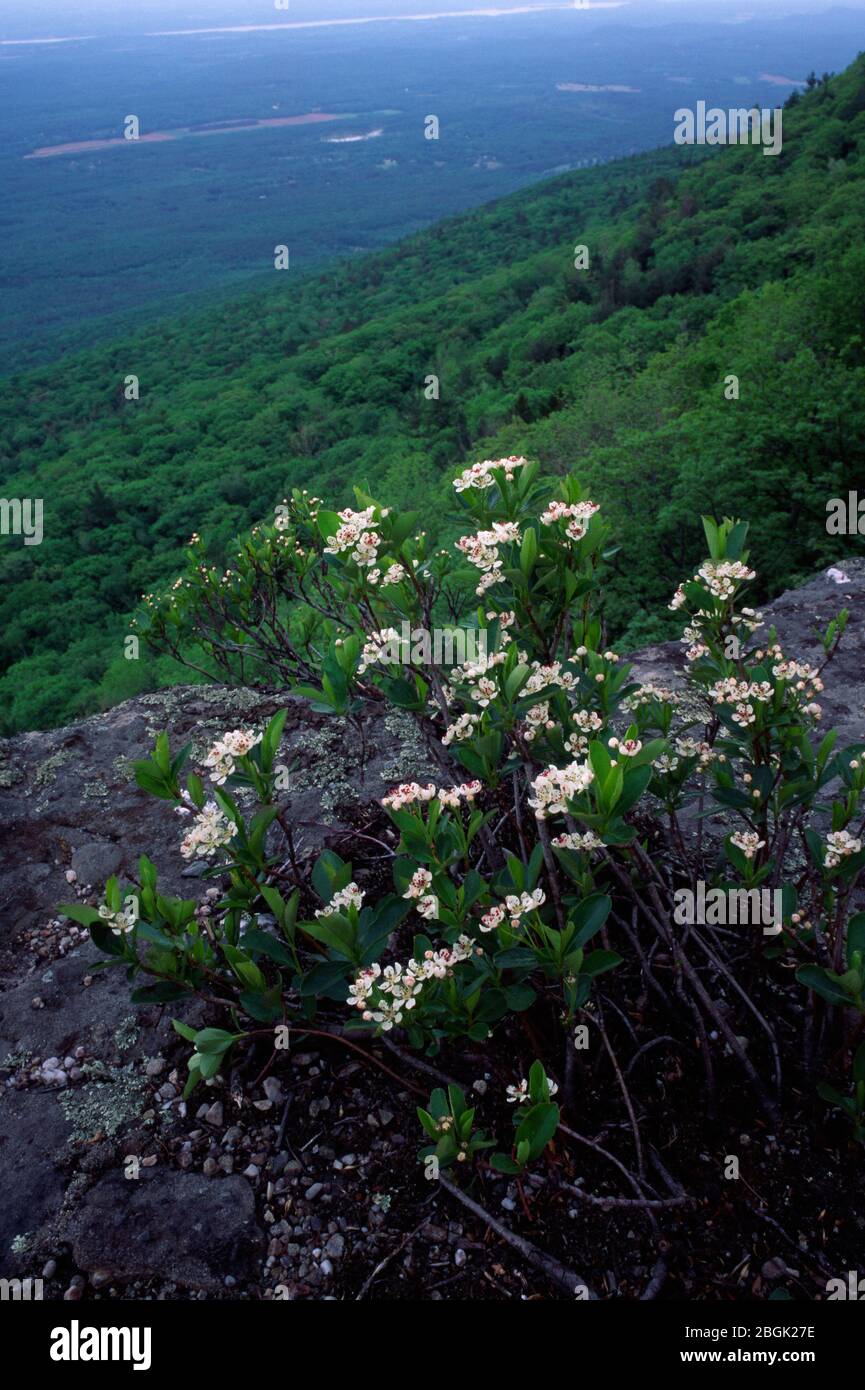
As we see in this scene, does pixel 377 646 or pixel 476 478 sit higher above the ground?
pixel 476 478

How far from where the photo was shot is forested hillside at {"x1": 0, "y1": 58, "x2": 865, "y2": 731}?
1209 centimetres

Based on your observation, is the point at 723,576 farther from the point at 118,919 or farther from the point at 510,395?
the point at 510,395

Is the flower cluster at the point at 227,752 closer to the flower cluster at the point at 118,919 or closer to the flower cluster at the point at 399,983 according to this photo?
the flower cluster at the point at 118,919

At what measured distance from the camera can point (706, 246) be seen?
42031 mm

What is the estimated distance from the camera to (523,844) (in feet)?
8.87

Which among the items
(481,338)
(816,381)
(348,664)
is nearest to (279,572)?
(348,664)

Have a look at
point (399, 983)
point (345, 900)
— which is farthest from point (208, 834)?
point (399, 983)

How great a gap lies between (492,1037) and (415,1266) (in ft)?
2.11

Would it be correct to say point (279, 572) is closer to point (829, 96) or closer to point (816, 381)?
point (816, 381)

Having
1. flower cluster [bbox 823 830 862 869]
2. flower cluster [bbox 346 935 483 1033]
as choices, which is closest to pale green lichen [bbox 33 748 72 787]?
flower cluster [bbox 346 935 483 1033]

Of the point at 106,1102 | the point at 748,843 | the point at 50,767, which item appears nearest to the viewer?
the point at 748,843

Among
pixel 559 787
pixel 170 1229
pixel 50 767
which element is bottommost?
pixel 170 1229

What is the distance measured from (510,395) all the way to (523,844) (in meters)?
39.0

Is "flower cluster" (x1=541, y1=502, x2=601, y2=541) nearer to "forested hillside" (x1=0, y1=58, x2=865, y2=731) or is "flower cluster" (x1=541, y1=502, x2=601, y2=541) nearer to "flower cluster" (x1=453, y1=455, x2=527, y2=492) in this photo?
"flower cluster" (x1=453, y1=455, x2=527, y2=492)
